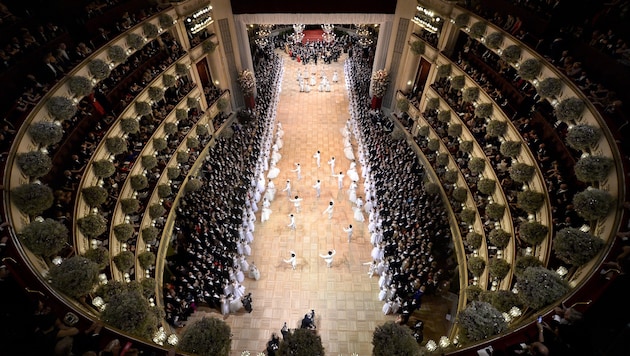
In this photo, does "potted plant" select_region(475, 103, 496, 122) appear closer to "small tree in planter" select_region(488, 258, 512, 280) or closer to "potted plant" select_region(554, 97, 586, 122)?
"potted plant" select_region(554, 97, 586, 122)

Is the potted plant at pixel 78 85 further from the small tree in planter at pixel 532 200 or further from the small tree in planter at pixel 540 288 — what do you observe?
the small tree in planter at pixel 532 200

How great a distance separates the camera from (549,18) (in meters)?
13.2

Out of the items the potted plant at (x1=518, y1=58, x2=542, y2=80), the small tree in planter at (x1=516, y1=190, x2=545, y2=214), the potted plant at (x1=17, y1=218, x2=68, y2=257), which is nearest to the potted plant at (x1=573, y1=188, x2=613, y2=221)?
the small tree in planter at (x1=516, y1=190, x2=545, y2=214)

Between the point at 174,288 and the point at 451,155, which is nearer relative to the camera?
the point at 174,288

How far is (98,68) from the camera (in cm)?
1307

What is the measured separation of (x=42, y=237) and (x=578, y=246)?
13.7m

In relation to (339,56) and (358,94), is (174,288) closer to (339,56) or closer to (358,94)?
(358,94)

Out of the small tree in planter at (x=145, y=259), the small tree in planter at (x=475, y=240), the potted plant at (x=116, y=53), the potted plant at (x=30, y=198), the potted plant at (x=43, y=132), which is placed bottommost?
the small tree in planter at (x=145, y=259)

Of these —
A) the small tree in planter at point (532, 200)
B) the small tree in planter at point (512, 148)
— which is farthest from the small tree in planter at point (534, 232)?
the small tree in planter at point (512, 148)

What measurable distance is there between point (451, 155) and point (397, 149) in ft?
14.6

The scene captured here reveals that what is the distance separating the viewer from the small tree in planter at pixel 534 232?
35.4ft

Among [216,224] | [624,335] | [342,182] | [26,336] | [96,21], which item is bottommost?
[342,182]

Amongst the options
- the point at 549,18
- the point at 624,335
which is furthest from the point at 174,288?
the point at 549,18

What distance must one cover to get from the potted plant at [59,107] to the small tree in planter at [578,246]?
15.5 m
